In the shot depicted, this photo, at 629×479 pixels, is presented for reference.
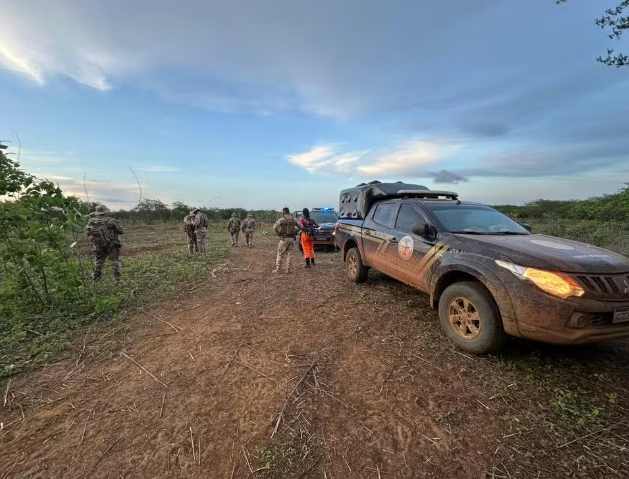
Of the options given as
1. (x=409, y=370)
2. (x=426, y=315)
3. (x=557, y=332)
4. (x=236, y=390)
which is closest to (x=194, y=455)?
(x=236, y=390)

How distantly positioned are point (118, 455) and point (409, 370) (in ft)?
8.58

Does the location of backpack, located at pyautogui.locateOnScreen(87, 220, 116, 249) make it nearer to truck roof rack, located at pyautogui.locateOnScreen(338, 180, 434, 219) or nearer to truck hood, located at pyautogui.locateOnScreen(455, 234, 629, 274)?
truck roof rack, located at pyautogui.locateOnScreen(338, 180, 434, 219)

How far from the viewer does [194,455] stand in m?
2.25

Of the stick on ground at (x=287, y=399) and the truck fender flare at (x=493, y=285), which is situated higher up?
the truck fender flare at (x=493, y=285)

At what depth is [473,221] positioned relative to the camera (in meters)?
4.45

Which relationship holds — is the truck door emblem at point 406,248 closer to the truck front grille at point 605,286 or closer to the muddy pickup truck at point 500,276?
the muddy pickup truck at point 500,276

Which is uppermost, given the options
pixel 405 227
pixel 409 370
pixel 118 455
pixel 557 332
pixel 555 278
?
pixel 405 227

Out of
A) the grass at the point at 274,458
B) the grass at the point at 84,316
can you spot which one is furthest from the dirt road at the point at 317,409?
the grass at the point at 84,316

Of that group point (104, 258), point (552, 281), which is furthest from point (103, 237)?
point (552, 281)

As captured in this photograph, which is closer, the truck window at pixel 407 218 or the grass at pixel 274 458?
the grass at pixel 274 458

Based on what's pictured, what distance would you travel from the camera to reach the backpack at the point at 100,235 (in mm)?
7004

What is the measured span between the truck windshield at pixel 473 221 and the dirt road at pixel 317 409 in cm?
144

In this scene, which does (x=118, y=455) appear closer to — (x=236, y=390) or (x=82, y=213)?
(x=236, y=390)

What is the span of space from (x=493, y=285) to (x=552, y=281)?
0.49 m
